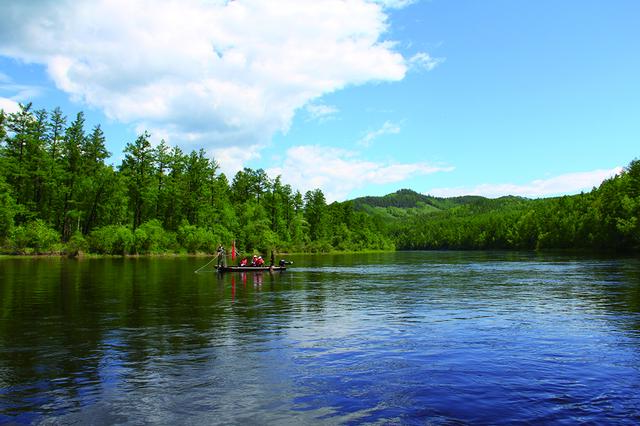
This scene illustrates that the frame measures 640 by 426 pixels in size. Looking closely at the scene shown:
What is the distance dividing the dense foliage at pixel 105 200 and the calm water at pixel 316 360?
62093mm

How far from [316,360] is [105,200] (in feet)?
299

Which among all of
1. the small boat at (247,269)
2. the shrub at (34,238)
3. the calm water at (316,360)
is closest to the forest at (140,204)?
the shrub at (34,238)

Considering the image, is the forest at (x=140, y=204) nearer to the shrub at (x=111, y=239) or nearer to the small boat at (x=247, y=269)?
the shrub at (x=111, y=239)

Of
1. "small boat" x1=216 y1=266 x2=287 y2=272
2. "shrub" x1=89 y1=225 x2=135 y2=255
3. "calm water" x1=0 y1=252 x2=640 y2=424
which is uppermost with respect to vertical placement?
"shrub" x1=89 y1=225 x2=135 y2=255

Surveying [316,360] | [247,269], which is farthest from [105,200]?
[316,360]

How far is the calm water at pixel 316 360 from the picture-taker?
10.8 meters

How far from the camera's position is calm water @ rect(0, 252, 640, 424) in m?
10.8

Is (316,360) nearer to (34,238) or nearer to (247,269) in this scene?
(247,269)

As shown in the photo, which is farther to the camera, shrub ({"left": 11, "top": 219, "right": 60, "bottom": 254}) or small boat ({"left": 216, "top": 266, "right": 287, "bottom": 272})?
shrub ({"left": 11, "top": 219, "right": 60, "bottom": 254})

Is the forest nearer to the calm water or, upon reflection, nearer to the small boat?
the small boat

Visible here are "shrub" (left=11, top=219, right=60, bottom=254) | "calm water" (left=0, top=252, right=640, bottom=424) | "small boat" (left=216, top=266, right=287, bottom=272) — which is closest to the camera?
"calm water" (left=0, top=252, right=640, bottom=424)

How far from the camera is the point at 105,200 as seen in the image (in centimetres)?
9538

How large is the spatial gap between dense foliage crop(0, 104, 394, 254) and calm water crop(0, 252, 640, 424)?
204 feet

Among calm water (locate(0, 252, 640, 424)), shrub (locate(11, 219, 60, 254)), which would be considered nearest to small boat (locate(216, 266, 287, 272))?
calm water (locate(0, 252, 640, 424))
